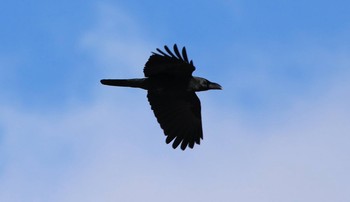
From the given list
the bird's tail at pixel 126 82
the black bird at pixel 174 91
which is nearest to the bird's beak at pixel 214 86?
the black bird at pixel 174 91

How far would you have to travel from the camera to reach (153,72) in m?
18.8

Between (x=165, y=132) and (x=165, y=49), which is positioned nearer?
(x=165, y=49)

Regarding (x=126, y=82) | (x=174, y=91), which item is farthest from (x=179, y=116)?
(x=126, y=82)

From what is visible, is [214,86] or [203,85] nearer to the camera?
[203,85]

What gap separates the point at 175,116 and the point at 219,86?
108 cm

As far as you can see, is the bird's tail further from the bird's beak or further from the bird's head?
the bird's beak

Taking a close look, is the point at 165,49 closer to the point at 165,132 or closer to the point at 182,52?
the point at 182,52

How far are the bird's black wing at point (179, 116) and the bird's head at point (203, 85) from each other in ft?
1.00

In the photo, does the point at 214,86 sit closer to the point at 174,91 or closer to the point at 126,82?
the point at 174,91

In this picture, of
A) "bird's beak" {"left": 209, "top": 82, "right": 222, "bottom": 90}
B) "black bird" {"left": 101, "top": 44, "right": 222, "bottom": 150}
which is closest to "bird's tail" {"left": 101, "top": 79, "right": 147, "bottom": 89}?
"black bird" {"left": 101, "top": 44, "right": 222, "bottom": 150}

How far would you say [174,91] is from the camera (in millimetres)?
19547

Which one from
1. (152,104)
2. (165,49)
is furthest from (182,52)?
(152,104)

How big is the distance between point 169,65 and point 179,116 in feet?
5.74

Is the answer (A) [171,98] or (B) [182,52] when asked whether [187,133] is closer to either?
(A) [171,98]
